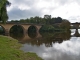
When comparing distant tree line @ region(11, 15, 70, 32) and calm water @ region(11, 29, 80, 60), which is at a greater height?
distant tree line @ region(11, 15, 70, 32)

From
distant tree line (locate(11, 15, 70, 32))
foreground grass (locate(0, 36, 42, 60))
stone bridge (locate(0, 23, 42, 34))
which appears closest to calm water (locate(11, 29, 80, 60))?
foreground grass (locate(0, 36, 42, 60))

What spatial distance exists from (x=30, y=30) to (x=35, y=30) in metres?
3.24

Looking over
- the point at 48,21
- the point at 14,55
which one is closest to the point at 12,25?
the point at 48,21

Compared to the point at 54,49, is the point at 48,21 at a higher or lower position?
higher

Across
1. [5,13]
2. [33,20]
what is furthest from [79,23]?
[5,13]

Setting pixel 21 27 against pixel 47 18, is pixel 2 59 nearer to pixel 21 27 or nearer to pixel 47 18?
pixel 21 27

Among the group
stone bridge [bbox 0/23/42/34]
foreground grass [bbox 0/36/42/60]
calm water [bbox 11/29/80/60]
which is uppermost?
stone bridge [bbox 0/23/42/34]

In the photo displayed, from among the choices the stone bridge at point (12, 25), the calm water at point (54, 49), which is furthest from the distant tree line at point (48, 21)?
the calm water at point (54, 49)

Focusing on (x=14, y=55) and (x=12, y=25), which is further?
(x=12, y=25)

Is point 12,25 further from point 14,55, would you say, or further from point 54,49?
point 14,55

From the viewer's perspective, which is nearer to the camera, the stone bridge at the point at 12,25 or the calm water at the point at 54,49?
the calm water at the point at 54,49

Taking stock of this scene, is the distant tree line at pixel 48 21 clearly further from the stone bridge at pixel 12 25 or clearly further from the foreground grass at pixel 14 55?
the foreground grass at pixel 14 55

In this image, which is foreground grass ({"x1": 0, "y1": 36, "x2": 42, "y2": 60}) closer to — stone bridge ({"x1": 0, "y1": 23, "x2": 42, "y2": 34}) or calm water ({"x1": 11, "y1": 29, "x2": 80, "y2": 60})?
calm water ({"x1": 11, "y1": 29, "x2": 80, "y2": 60})

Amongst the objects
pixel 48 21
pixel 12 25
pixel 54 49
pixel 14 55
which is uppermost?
pixel 48 21
